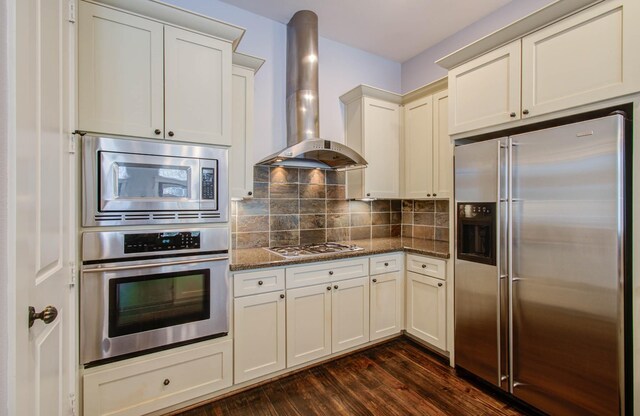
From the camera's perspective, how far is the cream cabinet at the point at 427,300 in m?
2.42

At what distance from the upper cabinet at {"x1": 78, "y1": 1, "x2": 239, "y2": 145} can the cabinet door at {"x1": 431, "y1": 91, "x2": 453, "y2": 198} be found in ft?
6.35

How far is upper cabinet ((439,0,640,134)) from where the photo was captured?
1469mm

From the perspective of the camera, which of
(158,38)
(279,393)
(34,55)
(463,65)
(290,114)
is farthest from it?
(290,114)

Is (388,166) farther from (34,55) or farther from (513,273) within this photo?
(34,55)

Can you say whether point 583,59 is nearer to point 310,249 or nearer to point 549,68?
point 549,68

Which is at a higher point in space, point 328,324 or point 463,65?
point 463,65

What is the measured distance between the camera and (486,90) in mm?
2084

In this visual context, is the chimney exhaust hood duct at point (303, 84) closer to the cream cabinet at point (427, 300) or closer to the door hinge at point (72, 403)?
the cream cabinet at point (427, 300)

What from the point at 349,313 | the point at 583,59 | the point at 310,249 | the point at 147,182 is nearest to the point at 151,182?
the point at 147,182

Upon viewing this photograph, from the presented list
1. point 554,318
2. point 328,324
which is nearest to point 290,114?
point 328,324

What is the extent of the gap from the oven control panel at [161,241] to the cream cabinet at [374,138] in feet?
5.71

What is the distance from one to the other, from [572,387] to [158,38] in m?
3.16

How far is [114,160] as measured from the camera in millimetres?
1614

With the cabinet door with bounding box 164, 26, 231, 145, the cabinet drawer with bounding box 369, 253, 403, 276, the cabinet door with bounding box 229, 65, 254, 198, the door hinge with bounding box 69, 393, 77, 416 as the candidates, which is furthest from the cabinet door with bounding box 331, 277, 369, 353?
the door hinge with bounding box 69, 393, 77, 416
